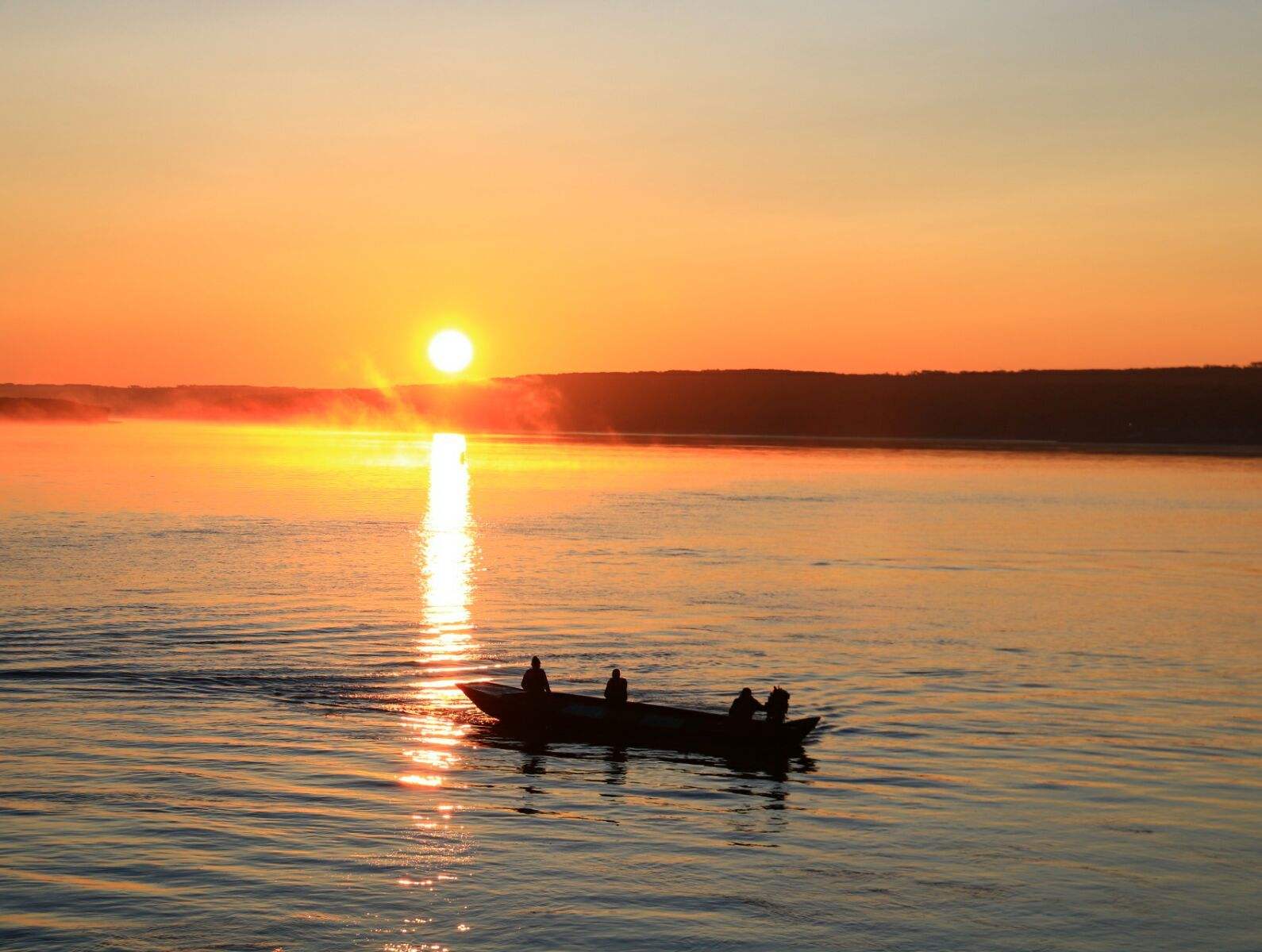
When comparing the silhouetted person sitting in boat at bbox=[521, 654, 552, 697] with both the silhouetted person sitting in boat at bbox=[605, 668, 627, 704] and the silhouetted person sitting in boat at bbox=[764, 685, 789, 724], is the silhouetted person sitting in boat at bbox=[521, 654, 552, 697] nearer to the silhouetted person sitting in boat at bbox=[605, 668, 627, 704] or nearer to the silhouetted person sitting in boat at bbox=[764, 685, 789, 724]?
the silhouetted person sitting in boat at bbox=[605, 668, 627, 704]

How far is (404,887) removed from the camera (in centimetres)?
2450

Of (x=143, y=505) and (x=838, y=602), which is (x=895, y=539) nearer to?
(x=838, y=602)

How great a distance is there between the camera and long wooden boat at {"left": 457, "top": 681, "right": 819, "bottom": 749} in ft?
113

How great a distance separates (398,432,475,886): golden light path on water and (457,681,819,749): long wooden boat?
1546mm

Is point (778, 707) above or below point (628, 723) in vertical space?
above

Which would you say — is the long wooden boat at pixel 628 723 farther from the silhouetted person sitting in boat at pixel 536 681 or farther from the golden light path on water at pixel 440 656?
the golden light path on water at pixel 440 656

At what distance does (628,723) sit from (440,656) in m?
14.4

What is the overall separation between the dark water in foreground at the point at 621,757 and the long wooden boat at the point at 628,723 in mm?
688

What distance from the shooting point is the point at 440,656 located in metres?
48.3

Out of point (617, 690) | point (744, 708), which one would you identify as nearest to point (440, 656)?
point (617, 690)

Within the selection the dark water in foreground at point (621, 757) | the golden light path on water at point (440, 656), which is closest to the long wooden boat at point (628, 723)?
the dark water in foreground at point (621, 757)

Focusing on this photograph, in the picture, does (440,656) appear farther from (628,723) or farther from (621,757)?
(621,757)

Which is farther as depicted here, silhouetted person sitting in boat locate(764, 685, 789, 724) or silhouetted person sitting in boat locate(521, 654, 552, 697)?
silhouetted person sitting in boat locate(521, 654, 552, 697)

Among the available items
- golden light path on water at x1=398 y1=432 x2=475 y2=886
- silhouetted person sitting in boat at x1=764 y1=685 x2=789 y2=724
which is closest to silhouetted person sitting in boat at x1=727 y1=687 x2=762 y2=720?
silhouetted person sitting in boat at x1=764 y1=685 x2=789 y2=724
